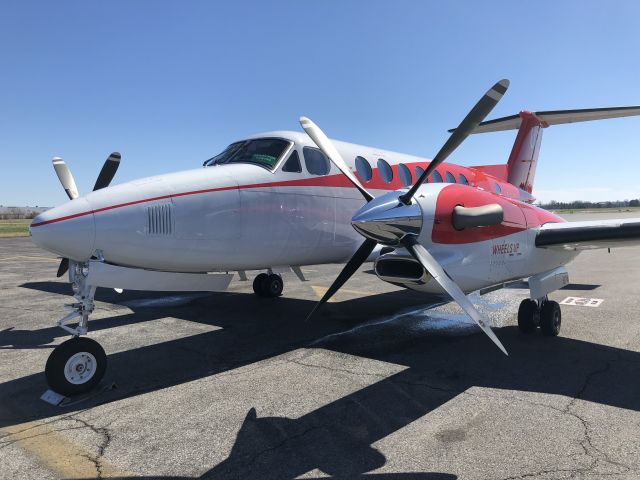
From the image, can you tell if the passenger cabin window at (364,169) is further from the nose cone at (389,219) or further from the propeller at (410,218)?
the nose cone at (389,219)

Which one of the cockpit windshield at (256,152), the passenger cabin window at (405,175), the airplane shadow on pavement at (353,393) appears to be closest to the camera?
the airplane shadow on pavement at (353,393)

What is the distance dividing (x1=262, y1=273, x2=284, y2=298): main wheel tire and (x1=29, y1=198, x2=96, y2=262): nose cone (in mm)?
6420

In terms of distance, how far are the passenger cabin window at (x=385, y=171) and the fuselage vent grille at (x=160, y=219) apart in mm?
4665

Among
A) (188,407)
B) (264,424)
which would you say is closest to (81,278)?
(188,407)

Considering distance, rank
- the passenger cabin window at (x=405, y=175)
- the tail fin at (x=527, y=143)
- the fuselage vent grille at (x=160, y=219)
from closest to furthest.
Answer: the fuselage vent grille at (x=160, y=219) < the passenger cabin window at (x=405, y=175) < the tail fin at (x=527, y=143)

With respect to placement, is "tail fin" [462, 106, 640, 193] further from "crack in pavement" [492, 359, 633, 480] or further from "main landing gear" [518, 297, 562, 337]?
"crack in pavement" [492, 359, 633, 480]

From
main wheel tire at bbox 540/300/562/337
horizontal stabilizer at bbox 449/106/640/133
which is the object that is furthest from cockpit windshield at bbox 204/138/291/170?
horizontal stabilizer at bbox 449/106/640/133

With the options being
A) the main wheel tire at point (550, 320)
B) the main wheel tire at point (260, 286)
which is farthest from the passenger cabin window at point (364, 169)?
the main wheel tire at point (260, 286)

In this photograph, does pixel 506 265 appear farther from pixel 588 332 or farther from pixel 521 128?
pixel 521 128

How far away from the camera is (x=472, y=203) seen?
6.01m

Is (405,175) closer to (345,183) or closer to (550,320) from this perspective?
(345,183)

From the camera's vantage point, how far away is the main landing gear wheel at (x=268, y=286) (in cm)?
1121

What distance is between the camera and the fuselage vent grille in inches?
211

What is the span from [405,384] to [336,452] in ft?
5.74
